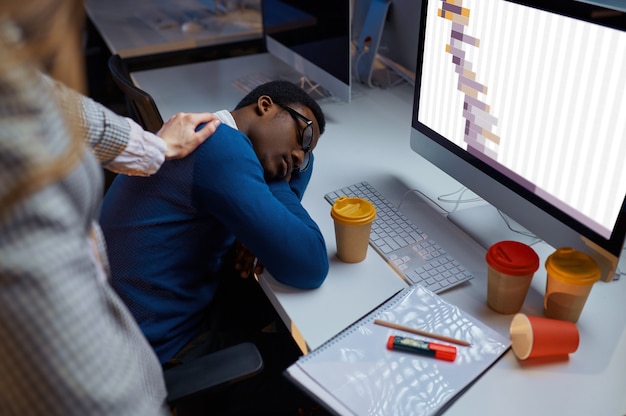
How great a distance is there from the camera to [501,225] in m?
→ 1.20

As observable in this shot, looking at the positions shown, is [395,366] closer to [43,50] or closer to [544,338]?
[544,338]

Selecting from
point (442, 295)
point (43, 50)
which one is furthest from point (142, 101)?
point (43, 50)

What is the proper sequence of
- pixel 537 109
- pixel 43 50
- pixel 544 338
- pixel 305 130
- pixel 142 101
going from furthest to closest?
pixel 142 101, pixel 305 130, pixel 537 109, pixel 544 338, pixel 43 50

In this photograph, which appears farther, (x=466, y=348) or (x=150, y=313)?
(x=150, y=313)

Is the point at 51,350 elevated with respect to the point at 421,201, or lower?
elevated

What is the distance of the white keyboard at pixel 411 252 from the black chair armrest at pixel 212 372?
349 mm

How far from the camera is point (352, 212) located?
40.8 inches

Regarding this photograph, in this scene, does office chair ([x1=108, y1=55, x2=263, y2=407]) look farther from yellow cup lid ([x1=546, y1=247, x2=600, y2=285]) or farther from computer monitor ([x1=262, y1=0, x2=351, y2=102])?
computer monitor ([x1=262, y1=0, x2=351, y2=102])

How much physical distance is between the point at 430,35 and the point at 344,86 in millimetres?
538

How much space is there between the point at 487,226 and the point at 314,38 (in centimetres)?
97

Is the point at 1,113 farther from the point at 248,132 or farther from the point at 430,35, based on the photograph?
the point at 430,35

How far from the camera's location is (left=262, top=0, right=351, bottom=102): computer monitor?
5.43 ft

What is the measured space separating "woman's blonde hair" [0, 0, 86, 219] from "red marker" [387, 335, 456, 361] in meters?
0.59

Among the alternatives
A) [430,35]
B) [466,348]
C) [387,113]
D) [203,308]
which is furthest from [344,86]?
[466,348]
